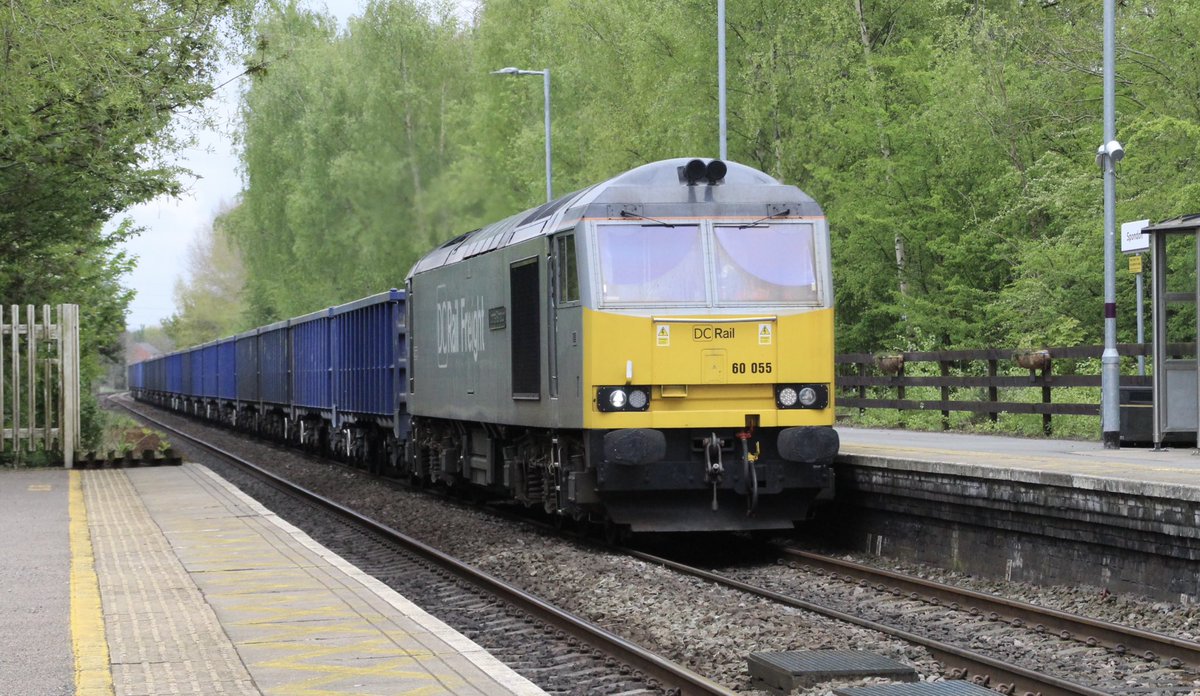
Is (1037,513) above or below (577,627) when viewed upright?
above

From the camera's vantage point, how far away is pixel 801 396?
12617 millimetres

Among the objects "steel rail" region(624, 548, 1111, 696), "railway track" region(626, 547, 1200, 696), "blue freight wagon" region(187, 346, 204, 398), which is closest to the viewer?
"steel rail" region(624, 548, 1111, 696)

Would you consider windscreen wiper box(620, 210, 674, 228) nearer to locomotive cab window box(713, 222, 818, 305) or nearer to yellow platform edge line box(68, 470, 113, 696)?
locomotive cab window box(713, 222, 818, 305)

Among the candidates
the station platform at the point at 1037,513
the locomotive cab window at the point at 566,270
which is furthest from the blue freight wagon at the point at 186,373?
the station platform at the point at 1037,513

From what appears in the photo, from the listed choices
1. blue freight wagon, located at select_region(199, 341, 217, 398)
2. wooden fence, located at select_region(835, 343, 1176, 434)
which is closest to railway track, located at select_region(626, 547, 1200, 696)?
wooden fence, located at select_region(835, 343, 1176, 434)

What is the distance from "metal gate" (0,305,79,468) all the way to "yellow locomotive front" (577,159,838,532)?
12077 millimetres

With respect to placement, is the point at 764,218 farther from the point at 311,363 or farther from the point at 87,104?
the point at 311,363

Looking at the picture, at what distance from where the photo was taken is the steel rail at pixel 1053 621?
8.08m

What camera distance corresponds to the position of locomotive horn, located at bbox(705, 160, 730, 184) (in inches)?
513

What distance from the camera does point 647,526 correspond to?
499 inches

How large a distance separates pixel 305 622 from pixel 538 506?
8472 mm

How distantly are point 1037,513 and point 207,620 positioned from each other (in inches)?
233

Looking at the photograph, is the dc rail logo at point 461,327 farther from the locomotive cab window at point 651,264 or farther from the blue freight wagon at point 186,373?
the blue freight wagon at point 186,373

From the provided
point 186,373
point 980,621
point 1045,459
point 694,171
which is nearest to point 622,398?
point 694,171
